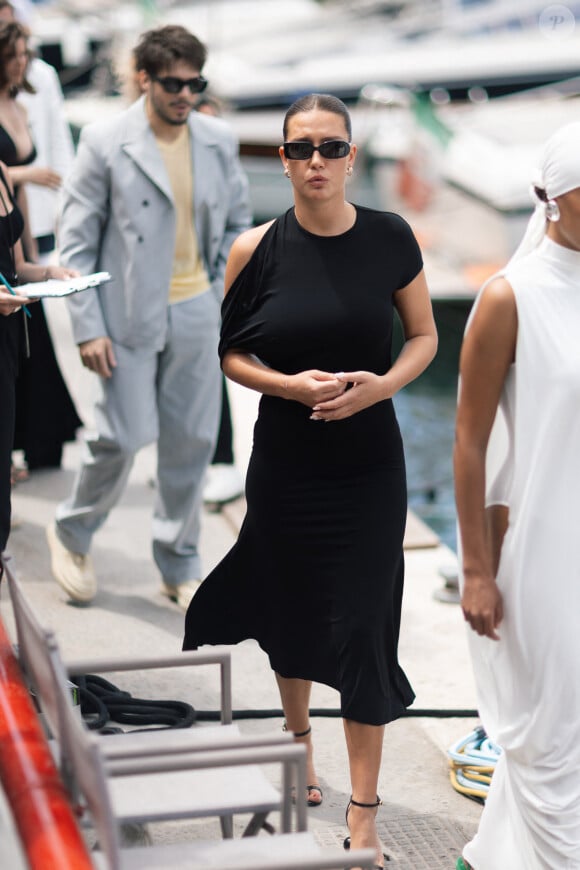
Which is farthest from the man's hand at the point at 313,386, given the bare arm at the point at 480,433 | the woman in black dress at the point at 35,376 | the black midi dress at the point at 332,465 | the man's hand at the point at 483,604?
the woman in black dress at the point at 35,376

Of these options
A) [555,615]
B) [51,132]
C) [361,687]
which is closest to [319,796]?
[361,687]

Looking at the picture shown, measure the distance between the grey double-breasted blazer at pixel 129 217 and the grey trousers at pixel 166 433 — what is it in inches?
4.7

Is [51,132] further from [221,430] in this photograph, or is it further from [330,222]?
[330,222]

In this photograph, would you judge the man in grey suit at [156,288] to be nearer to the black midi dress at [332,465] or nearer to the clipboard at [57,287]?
the clipboard at [57,287]

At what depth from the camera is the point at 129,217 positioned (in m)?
5.12

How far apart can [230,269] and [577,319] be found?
0.97 meters

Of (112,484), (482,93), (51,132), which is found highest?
(51,132)

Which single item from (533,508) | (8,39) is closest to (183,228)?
(8,39)

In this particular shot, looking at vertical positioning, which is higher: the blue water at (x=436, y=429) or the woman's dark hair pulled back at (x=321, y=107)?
the woman's dark hair pulled back at (x=321, y=107)

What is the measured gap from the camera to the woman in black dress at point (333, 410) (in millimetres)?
3514

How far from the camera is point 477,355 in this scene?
3.18m

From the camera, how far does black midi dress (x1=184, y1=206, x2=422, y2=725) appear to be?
3.55 m

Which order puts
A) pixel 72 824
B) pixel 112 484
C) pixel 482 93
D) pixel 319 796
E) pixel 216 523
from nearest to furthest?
pixel 72 824 → pixel 319 796 → pixel 112 484 → pixel 216 523 → pixel 482 93

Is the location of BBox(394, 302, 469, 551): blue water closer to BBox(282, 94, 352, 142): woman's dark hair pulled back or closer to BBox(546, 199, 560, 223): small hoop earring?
BBox(282, 94, 352, 142): woman's dark hair pulled back
